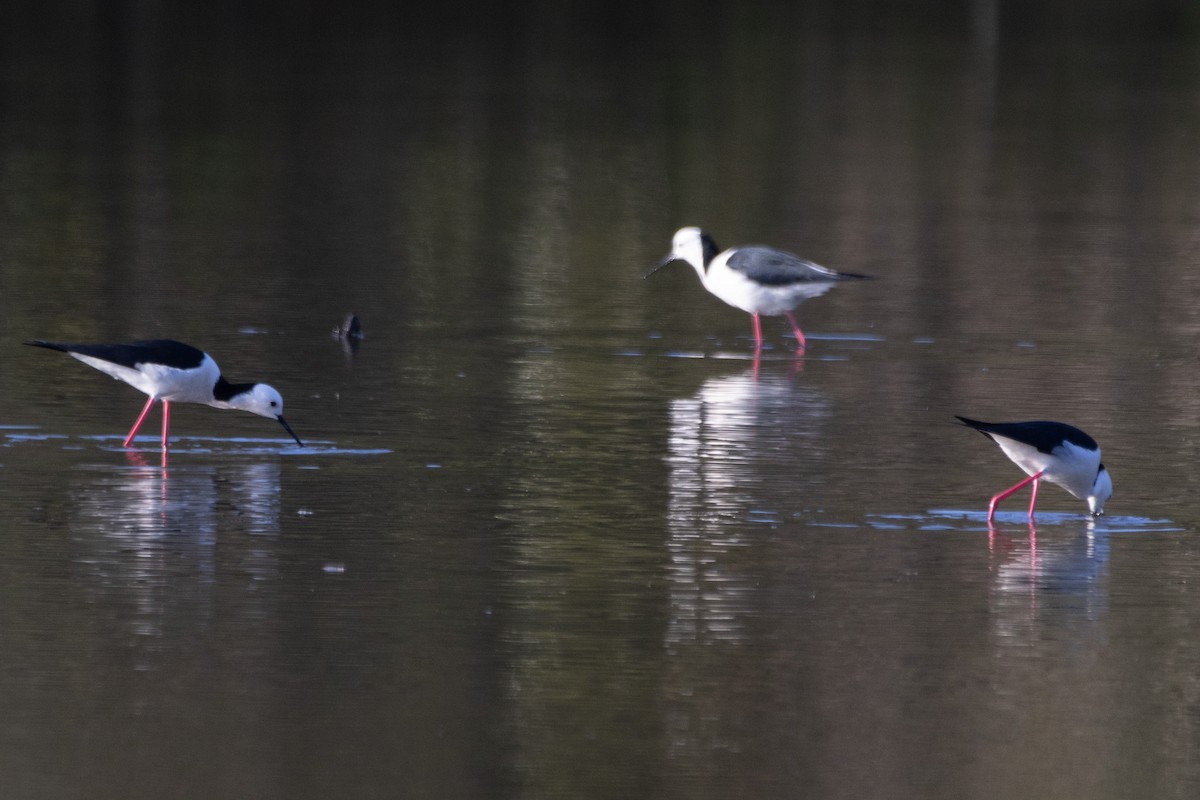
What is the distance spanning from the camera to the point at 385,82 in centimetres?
4322

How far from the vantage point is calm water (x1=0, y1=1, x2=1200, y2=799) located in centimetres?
820

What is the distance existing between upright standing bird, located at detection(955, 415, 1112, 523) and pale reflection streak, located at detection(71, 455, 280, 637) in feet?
11.2

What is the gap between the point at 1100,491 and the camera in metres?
11.7

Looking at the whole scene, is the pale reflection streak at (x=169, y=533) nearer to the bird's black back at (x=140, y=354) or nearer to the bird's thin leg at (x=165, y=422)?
the bird's thin leg at (x=165, y=422)

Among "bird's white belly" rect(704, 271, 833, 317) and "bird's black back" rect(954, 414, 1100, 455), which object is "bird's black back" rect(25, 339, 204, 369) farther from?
"bird's white belly" rect(704, 271, 833, 317)

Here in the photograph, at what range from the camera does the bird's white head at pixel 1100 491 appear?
11.6m

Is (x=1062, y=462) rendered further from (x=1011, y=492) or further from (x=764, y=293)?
(x=764, y=293)

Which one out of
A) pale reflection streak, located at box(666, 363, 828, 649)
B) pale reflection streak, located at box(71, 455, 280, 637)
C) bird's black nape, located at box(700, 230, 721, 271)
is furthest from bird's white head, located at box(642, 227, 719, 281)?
pale reflection streak, located at box(71, 455, 280, 637)

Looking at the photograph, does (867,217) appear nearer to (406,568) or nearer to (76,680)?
(406,568)

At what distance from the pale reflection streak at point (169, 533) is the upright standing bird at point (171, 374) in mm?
590

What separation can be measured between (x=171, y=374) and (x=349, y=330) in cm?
377

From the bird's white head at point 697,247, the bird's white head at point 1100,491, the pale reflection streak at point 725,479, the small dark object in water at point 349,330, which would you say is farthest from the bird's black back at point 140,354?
the bird's white head at point 697,247

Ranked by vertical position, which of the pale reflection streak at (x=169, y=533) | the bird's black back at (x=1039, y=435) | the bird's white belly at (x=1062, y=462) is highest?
the bird's black back at (x=1039, y=435)

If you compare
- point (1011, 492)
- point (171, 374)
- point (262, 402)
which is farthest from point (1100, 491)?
point (171, 374)
